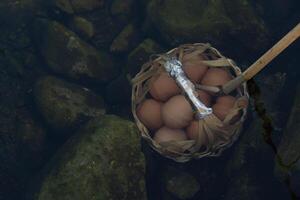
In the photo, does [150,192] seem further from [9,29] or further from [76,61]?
[9,29]

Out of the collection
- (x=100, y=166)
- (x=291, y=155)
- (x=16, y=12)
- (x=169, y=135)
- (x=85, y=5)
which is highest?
(x=85, y=5)

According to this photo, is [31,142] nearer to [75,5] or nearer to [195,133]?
[75,5]

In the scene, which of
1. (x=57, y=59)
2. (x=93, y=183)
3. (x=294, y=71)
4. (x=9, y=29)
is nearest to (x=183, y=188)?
(x=93, y=183)

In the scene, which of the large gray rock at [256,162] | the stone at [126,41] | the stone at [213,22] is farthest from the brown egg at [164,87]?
the stone at [126,41]

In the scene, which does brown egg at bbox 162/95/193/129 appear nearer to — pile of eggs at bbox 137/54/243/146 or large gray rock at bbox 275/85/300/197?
pile of eggs at bbox 137/54/243/146

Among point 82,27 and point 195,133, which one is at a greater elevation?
point 82,27

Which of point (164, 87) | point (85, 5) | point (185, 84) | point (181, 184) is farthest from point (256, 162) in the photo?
point (85, 5)
